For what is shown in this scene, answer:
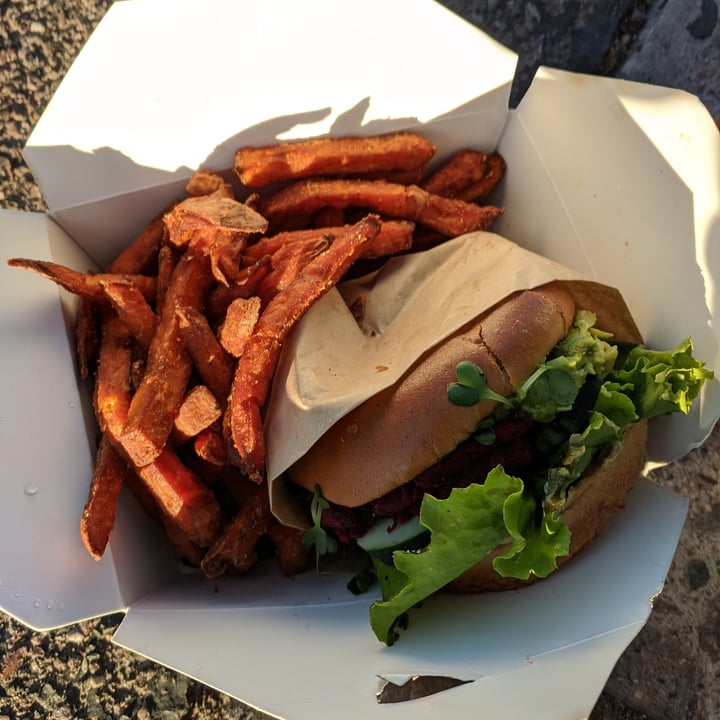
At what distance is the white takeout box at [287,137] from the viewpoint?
1.43 meters

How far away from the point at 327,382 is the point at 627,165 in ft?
2.82

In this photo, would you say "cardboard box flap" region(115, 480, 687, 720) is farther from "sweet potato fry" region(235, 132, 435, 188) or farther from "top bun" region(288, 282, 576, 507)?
"sweet potato fry" region(235, 132, 435, 188)

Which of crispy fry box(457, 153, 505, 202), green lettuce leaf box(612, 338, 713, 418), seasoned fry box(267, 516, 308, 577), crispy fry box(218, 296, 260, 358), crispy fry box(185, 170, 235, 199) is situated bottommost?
seasoned fry box(267, 516, 308, 577)

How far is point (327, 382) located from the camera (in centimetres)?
147

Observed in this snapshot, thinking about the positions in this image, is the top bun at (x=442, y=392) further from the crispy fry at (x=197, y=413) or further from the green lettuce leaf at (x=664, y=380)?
the crispy fry at (x=197, y=413)

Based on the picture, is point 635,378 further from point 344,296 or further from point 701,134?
point 344,296

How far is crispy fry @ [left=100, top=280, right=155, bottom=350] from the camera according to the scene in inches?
62.6

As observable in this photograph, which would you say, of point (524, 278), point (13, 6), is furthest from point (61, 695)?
point (13, 6)

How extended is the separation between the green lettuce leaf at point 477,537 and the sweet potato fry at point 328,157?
87cm

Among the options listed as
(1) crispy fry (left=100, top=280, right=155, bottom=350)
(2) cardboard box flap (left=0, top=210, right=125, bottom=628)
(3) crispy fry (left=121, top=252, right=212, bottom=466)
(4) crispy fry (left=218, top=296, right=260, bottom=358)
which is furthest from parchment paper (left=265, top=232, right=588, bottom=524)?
(2) cardboard box flap (left=0, top=210, right=125, bottom=628)

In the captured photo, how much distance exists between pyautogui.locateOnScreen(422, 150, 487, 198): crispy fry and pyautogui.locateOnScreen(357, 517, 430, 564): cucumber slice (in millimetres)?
889

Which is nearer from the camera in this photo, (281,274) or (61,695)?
(281,274)

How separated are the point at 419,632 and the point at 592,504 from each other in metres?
0.47

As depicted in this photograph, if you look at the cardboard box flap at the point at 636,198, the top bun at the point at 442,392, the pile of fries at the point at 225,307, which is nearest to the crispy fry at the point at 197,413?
the pile of fries at the point at 225,307
